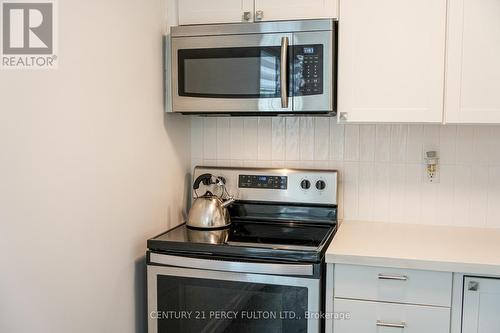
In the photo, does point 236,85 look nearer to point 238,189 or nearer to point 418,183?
point 238,189

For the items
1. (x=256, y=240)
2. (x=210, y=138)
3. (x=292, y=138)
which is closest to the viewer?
(x=256, y=240)

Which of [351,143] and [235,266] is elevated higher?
[351,143]

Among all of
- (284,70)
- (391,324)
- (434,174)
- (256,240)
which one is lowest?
(391,324)

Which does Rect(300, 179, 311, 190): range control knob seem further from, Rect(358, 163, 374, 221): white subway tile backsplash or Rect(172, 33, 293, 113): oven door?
Rect(172, 33, 293, 113): oven door

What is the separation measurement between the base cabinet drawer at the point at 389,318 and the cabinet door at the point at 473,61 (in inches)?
29.7

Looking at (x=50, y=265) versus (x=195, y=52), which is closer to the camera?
(x=50, y=265)

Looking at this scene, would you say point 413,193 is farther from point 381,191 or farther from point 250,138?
point 250,138

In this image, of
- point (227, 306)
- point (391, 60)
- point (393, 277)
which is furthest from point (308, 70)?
point (227, 306)

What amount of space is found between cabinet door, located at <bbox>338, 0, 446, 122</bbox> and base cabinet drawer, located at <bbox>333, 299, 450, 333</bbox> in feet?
2.41

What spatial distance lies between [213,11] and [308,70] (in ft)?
1.70

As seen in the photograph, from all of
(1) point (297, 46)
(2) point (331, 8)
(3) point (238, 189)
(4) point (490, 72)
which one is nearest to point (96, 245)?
(3) point (238, 189)

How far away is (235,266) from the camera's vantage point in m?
1.83

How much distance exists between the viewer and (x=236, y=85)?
2119 mm

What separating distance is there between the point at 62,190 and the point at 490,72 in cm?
161
